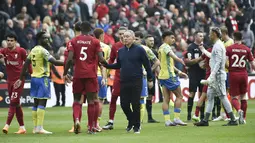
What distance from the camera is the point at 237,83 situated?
2252cm

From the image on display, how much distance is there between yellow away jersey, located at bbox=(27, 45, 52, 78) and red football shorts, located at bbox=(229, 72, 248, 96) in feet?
16.9

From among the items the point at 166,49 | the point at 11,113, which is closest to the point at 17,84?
the point at 11,113

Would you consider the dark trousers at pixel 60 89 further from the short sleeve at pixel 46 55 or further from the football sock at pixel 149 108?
the short sleeve at pixel 46 55

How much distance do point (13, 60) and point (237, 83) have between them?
5975mm

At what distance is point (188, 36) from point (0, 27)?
1104 cm

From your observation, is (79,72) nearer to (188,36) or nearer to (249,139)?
(249,139)

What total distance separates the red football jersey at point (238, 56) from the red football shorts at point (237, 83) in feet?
0.52

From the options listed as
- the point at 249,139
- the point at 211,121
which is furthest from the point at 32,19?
the point at 249,139

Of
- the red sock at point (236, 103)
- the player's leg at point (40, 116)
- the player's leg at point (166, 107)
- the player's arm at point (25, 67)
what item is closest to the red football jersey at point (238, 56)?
the red sock at point (236, 103)

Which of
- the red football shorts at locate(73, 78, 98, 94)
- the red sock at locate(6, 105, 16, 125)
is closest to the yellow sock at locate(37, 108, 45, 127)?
the red sock at locate(6, 105, 16, 125)

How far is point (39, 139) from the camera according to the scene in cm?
1850

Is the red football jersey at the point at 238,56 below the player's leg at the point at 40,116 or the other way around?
the other way around

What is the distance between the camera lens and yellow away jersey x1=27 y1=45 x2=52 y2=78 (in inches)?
799

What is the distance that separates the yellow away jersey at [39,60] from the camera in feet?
66.6
